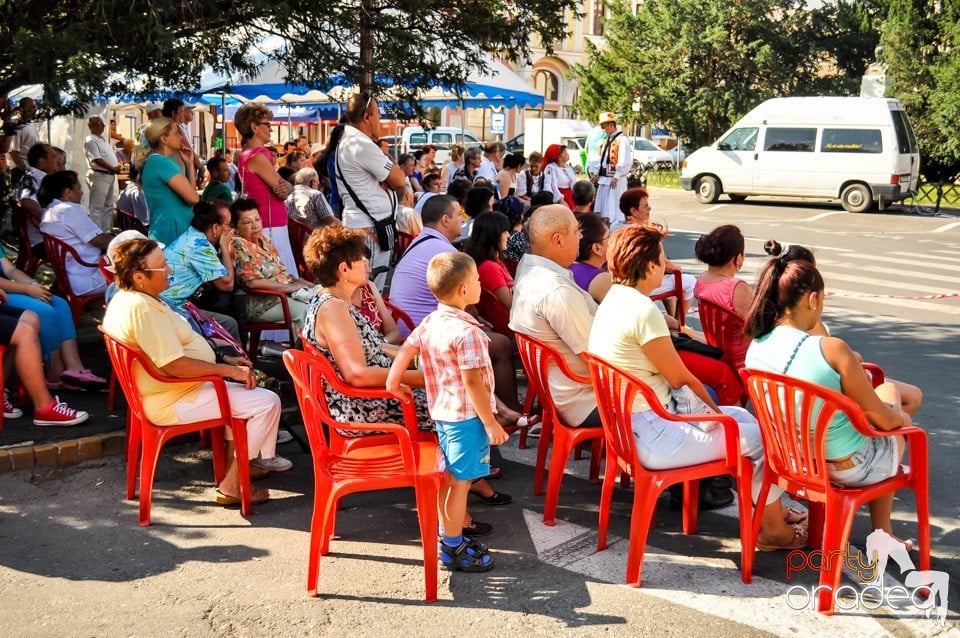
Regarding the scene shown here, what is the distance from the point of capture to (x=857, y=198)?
22.5 metres

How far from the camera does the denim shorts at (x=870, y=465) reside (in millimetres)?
3975

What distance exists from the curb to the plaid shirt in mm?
2444

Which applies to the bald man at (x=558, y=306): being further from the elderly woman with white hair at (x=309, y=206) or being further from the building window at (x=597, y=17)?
the building window at (x=597, y=17)

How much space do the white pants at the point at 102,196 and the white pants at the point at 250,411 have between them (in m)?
8.64

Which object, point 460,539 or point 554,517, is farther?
point 554,517

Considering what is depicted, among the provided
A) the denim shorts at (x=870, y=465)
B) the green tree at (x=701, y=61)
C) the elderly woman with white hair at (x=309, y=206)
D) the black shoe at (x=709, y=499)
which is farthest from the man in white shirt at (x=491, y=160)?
the green tree at (x=701, y=61)

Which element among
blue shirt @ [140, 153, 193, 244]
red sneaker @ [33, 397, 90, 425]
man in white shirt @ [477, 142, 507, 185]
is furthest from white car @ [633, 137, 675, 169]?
red sneaker @ [33, 397, 90, 425]

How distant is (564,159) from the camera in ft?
47.2

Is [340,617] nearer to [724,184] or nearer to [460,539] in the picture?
[460,539]

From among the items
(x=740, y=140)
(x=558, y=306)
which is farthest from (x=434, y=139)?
(x=558, y=306)

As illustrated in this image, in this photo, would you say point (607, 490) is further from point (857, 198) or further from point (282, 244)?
point (857, 198)

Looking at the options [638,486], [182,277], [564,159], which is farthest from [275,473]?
[564,159]

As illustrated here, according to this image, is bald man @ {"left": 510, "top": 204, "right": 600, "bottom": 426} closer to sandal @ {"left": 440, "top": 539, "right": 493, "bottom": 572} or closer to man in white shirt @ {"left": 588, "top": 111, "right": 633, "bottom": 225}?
sandal @ {"left": 440, "top": 539, "right": 493, "bottom": 572}

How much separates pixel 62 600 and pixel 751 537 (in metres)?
2.81
